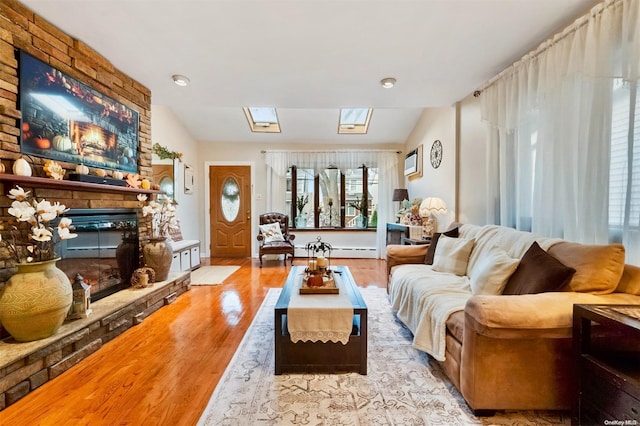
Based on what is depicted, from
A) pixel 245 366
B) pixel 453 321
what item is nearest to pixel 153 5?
pixel 245 366

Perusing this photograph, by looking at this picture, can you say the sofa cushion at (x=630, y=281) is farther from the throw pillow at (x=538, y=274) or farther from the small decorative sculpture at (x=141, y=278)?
the small decorative sculpture at (x=141, y=278)

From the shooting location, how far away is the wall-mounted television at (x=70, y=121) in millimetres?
1981

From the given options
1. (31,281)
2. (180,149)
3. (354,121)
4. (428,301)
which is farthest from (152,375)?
(354,121)

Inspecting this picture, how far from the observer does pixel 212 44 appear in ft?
7.54

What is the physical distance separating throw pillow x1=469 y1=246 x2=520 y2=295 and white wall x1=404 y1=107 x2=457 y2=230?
183cm

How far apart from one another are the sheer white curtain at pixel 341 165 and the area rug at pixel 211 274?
5.35 feet

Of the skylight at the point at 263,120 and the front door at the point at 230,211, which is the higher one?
the skylight at the point at 263,120

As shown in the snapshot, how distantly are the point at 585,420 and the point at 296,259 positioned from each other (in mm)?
4771

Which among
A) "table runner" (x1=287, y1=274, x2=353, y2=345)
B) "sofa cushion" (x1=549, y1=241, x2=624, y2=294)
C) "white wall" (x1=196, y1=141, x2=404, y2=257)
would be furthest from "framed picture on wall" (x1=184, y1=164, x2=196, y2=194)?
"sofa cushion" (x1=549, y1=241, x2=624, y2=294)

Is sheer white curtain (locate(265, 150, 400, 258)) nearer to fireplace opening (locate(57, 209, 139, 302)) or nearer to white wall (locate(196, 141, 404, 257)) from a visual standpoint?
white wall (locate(196, 141, 404, 257))

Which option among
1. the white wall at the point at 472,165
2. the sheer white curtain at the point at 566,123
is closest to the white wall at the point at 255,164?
the white wall at the point at 472,165

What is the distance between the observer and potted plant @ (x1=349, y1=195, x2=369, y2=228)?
6.08m

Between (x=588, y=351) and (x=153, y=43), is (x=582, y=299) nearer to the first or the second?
(x=588, y=351)

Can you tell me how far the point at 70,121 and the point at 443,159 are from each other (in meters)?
4.14
